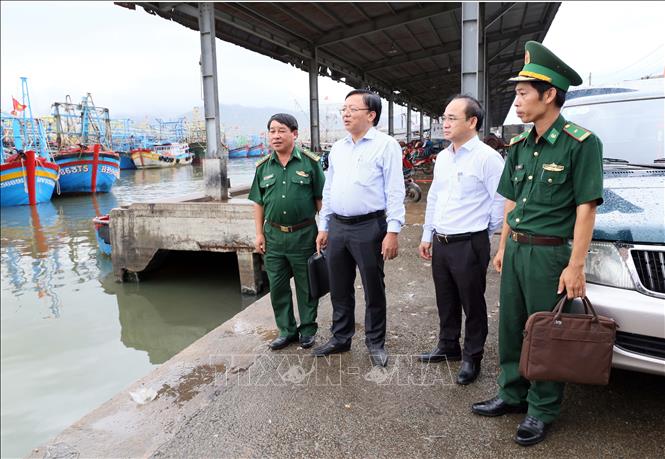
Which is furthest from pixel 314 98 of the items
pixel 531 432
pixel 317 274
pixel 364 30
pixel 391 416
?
pixel 531 432

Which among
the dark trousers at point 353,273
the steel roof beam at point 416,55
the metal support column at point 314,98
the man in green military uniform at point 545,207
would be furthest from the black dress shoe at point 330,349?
the steel roof beam at point 416,55

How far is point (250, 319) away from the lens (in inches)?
157

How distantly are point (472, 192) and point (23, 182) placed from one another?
975 inches

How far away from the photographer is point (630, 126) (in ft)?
12.0

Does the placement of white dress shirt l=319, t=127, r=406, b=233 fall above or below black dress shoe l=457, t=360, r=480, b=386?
above

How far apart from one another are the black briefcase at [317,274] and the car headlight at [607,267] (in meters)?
1.66

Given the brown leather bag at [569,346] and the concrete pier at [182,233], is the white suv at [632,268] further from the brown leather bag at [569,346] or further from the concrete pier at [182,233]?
the concrete pier at [182,233]

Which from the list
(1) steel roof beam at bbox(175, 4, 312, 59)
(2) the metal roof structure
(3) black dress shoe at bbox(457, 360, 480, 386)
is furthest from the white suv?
(2) the metal roof structure

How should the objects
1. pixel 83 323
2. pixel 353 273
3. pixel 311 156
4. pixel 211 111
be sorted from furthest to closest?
pixel 211 111
pixel 83 323
pixel 311 156
pixel 353 273

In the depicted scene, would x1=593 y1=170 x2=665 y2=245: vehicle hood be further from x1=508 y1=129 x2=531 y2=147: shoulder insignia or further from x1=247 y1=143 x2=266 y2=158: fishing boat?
x1=247 y1=143 x2=266 y2=158: fishing boat

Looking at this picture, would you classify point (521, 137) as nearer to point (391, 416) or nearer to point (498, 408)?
point (498, 408)

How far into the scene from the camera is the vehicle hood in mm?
2043

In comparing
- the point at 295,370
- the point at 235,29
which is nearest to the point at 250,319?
the point at 295,370

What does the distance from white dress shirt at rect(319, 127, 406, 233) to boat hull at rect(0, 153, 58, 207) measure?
24.0 metres
